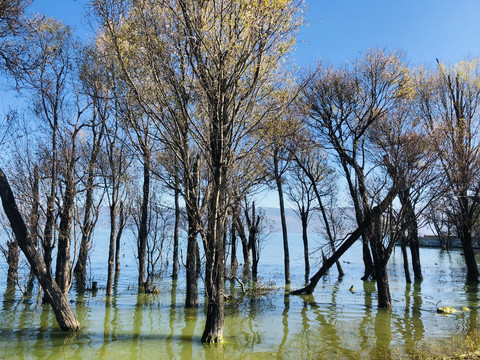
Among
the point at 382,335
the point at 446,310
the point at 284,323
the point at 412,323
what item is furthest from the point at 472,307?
the point at 284,323

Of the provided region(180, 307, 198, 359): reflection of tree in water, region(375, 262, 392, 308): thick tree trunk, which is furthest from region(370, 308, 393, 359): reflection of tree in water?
region(180, 307, 198, 359): reflection of tree in water

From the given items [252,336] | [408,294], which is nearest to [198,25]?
[252,336]

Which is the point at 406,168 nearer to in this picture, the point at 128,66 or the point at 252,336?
the point at 252,336

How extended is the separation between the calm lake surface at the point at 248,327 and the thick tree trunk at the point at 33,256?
1.98 feet

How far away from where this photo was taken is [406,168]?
1259 centimetres

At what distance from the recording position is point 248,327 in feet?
36.3

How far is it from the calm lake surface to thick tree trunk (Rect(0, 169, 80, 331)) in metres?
0.60

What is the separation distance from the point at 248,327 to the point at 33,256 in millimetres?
6294

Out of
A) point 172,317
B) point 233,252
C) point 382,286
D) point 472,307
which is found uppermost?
point 233,252

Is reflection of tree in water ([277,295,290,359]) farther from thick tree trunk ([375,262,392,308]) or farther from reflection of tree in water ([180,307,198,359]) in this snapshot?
thick tree trunk ([375,262,392,308])

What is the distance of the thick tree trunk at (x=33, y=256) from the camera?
9.48 meters

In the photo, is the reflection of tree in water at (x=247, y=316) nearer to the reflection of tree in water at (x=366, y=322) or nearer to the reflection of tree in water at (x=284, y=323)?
the reflection of tree in water at (x=284, y=323)

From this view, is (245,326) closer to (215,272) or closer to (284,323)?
(284,323)

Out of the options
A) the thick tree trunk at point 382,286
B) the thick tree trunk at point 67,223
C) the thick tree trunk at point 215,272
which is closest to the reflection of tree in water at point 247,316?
the thick tree trunk at point 215,272
